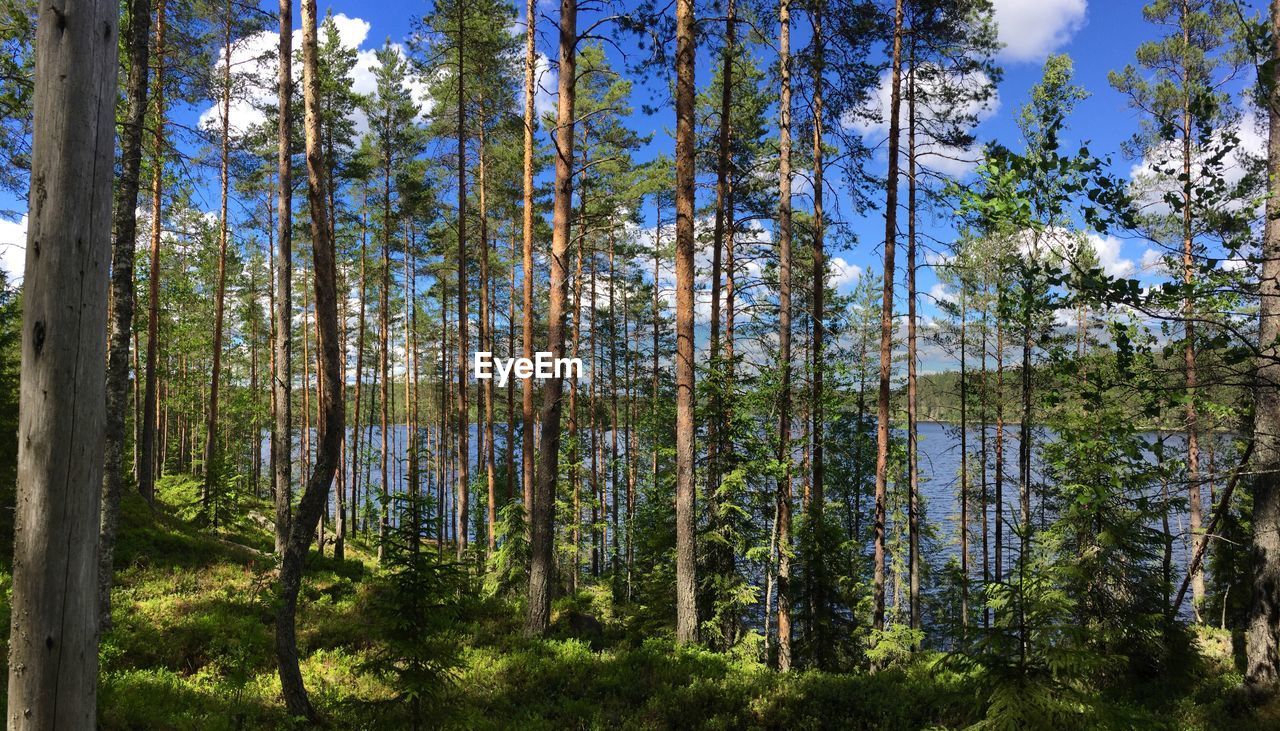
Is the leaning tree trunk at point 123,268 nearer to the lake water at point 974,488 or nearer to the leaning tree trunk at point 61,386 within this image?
the lake water at point 974,488

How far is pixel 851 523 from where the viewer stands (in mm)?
25078

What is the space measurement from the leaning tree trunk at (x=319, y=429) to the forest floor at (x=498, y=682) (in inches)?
28.0

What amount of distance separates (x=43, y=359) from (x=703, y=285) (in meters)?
18.8

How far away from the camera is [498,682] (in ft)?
25.9

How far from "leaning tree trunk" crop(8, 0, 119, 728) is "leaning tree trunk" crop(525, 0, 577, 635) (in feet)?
21.9

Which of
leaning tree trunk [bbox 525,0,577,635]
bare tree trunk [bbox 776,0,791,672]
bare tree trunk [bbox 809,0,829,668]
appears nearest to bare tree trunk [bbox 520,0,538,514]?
leaning tree trunk [bbox 525,0,577,635]

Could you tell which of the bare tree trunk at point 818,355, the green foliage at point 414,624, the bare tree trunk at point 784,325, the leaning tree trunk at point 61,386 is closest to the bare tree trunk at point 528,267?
the bare tree trunk at point 784,325

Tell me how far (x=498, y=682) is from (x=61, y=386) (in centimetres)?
718

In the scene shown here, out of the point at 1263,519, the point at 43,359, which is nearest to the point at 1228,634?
the point at 1263,519

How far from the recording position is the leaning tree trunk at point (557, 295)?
9102 millimetres

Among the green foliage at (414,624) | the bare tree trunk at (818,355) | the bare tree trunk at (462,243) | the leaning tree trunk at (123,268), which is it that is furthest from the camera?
the bare tree trunk at (462,243)

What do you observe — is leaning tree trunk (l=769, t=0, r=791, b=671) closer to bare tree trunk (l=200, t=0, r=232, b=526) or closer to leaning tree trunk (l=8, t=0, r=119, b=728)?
leaning tree trunk (l=8, t=0, r=119, b=728)

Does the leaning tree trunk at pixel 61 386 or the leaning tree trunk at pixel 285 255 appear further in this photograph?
the leaning tree trunk at pixel 285 255

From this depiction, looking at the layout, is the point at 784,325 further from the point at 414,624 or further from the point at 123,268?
the point at 123,268
